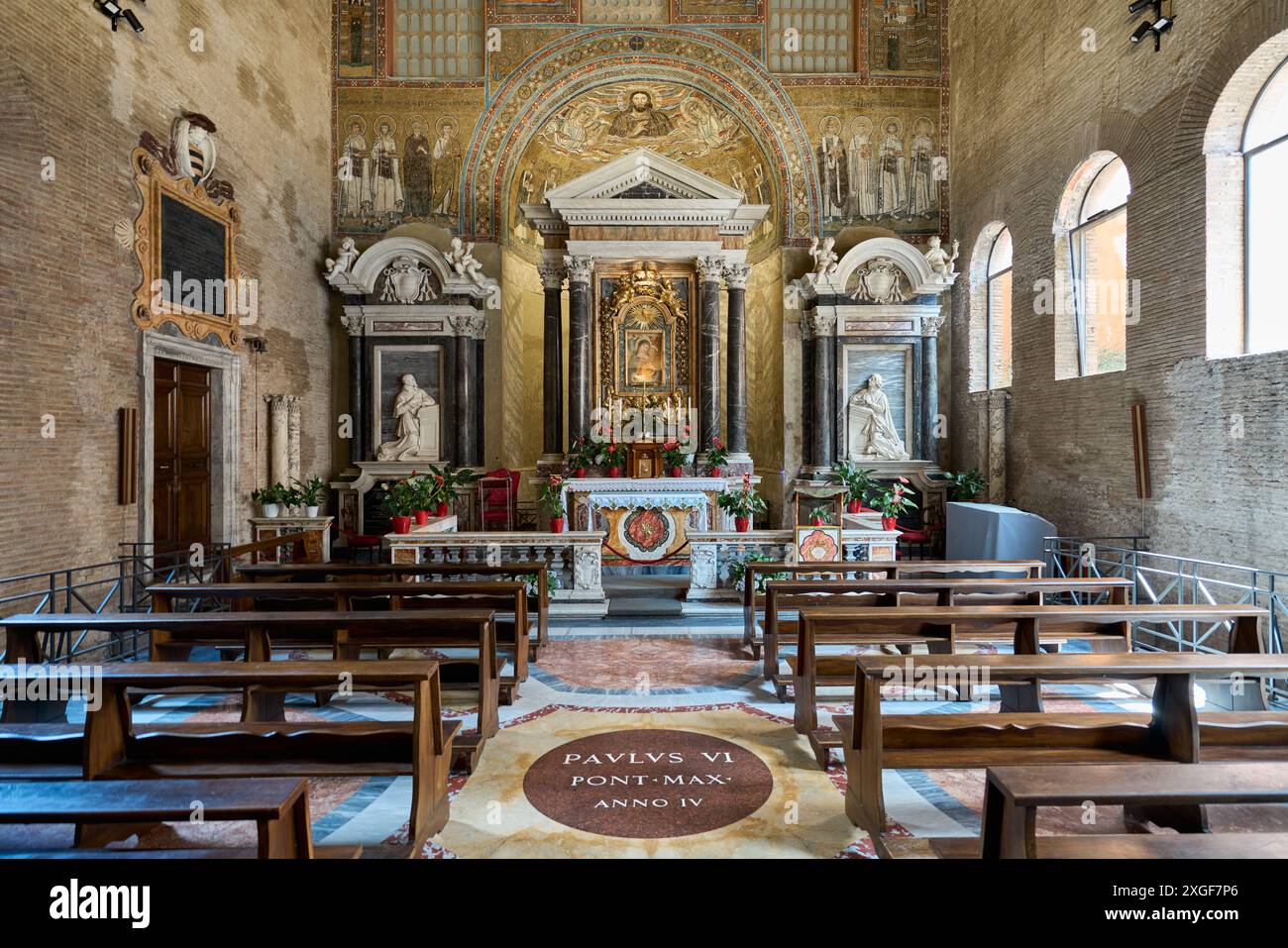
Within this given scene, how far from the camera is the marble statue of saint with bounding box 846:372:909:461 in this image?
1416 cm

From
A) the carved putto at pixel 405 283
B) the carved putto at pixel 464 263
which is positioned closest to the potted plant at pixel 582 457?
the carved putto at pixel 464 263

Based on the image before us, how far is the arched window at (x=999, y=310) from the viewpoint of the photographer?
13273mm

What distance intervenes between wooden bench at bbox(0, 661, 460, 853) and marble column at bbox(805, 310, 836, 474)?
11449mm

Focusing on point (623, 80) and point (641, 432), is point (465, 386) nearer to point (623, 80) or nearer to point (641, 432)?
point (641, 432)

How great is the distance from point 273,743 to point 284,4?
13573mm

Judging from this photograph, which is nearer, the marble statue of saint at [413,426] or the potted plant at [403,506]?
the potted plant at [403,506]

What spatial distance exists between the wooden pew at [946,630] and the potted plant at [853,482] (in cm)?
498

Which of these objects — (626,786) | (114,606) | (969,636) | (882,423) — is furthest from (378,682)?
(882,423)

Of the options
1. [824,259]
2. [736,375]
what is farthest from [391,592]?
[824,259]

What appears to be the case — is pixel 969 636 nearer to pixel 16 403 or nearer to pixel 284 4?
pixel 16 403

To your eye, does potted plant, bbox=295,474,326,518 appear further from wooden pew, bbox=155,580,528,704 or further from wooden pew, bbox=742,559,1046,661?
wooden pew, bbox=742,559,1046,661

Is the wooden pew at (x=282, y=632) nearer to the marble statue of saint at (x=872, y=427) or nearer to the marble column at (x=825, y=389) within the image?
the marble column at (x=825, y=389)

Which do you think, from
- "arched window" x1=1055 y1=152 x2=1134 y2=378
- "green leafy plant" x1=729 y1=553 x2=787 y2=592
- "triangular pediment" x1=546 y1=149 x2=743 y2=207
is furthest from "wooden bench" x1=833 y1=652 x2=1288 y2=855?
"triangular pediment" x1=546 y1=149 x2=743 y2=207

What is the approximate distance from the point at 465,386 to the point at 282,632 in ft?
28.8
